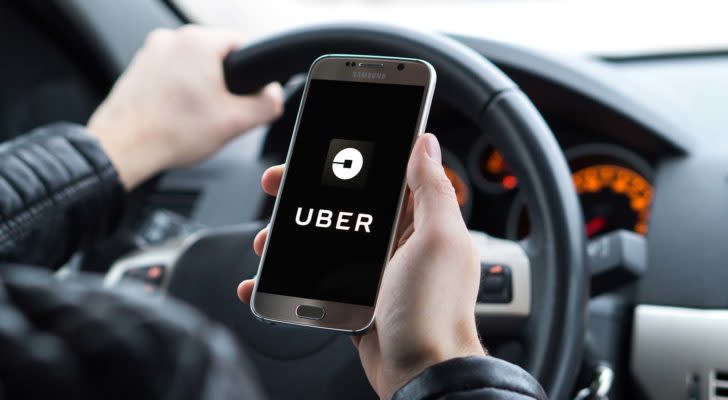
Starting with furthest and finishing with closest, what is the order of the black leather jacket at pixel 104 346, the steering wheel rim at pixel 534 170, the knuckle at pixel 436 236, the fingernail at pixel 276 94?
the fingernail at pixel 276 94 < the steering wheel rim at pixel 534 170 < the knuckle at pixel 436 236 < the black leather jacket at pixel 104 346

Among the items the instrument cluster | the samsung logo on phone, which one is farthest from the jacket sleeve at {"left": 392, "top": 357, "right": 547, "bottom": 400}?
the instrument cluster

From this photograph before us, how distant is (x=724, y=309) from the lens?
914 mm

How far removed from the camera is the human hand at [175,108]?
0.84 metres

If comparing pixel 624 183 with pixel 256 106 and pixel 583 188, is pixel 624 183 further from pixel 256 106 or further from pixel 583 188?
pixel 256 106

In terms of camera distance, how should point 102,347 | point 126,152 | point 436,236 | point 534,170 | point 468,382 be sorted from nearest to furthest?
point 102,347 → point 468,382 → point 436,236 → point 534,170 → point 126,152

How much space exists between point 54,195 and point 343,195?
0.28 meters

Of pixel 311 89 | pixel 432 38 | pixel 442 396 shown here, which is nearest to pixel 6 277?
pixel 442 396

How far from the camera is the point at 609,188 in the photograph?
1.25m

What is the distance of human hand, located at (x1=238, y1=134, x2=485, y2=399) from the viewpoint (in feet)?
1.70

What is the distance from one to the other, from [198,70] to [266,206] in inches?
9.6

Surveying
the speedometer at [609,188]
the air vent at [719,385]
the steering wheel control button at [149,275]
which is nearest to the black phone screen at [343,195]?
the steering wheel control button at [149,275]

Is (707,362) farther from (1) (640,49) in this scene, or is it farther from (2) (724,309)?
(1) (640,49)

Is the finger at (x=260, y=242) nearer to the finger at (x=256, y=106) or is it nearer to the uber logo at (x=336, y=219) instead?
the uber logo at (x=336, y=219)

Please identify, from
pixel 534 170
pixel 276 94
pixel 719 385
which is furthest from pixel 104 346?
pixel 719 385
